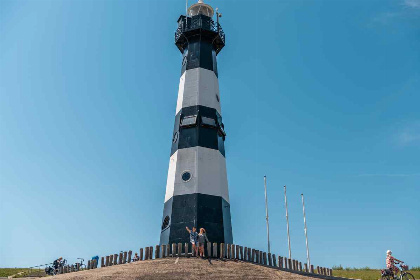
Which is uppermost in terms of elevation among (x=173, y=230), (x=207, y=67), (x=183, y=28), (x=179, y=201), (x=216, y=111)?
(x=183, y=28)

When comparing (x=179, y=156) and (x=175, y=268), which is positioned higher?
(x=179, y=156)

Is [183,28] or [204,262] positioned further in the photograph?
[183,28]

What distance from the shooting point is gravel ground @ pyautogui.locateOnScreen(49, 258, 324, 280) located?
17.2 meters

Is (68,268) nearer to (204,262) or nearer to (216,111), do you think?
(204,262)

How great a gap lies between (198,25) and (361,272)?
77.7 ft

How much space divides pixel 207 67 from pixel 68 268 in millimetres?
17578

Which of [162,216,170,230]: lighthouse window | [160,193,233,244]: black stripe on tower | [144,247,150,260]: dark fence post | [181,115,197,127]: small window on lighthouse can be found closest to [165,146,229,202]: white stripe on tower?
[160,193,233,244]: black stripe on tower

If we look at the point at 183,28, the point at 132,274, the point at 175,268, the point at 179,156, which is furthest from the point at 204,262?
the point at 183,28

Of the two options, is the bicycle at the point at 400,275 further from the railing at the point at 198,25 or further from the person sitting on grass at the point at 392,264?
the railing at the point at 198,25

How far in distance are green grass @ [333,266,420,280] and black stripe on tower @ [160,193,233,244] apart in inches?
378

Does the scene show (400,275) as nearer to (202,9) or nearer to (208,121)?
(208,121)

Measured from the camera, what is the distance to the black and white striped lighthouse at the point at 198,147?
24.5m

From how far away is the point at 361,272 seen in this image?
29.7m

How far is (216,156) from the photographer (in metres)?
26.9
